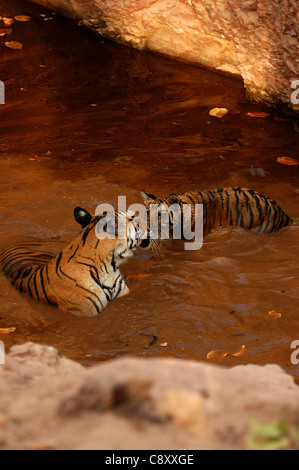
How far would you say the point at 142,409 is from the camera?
65.4 inches

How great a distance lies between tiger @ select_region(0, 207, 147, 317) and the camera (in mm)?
4180

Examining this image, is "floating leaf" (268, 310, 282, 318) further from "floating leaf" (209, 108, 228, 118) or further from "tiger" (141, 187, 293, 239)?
"floating leaf" (209, 108, 228, 118)

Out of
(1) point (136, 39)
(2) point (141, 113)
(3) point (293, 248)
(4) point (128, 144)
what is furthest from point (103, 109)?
(3) point (293, 248)

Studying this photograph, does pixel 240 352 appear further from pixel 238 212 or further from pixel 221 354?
pixel 238 212

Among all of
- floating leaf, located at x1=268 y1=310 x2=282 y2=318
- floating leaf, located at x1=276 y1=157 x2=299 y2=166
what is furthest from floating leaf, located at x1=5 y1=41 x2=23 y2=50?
floating leaf, located at x1=268 y1=310 x2=282 y2=318

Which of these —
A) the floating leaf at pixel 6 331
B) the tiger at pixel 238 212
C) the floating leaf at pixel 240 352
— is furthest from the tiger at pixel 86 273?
the tiger at pixel 238 212

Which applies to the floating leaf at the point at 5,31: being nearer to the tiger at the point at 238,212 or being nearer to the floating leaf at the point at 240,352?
the tiger at the point at 238,212

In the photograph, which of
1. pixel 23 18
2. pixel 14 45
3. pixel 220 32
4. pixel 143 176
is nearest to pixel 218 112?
pixel 220 32

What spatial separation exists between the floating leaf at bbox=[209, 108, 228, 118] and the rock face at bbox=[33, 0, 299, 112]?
0.53 metres

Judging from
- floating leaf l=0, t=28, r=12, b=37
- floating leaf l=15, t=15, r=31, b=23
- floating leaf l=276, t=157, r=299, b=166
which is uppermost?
floating leaf l=276, t=157, r=299, b=166

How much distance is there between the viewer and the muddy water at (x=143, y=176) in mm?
4012

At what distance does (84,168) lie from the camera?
6762 millimetres
